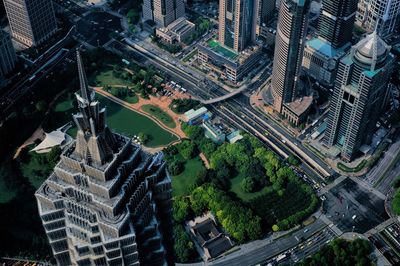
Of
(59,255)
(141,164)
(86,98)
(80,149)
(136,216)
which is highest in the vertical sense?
(86,98)

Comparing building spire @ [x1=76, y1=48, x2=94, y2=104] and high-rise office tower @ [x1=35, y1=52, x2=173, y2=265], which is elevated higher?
building spire @ [x1=76, y1=48, x2=94, y2=104]

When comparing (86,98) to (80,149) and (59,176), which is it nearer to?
(80,149)

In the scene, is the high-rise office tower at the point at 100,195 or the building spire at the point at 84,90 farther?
the high-rise office tower at the point at 100,195

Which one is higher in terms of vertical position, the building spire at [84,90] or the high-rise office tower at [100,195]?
the building spire at [84,90]

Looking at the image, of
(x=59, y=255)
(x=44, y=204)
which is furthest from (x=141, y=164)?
(x=59, y=255)

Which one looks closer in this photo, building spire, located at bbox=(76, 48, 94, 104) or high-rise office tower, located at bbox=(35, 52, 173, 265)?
building spire, located at bbox=(76, 48, 94, 104)

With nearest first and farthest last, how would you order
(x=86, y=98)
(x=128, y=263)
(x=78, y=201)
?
(x=86, y=98) → (x=78, y=201) → (x=128, y=263)

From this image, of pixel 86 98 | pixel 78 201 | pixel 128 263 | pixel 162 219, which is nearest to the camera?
pixel 86 98

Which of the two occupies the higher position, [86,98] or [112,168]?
[86,98]
